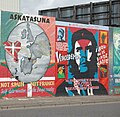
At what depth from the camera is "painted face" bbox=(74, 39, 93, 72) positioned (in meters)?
27.0

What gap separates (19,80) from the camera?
78.7ft

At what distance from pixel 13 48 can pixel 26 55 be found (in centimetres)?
109

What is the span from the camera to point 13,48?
23781mm

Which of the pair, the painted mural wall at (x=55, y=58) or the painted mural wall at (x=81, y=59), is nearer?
the painted mural wall at (x=55, y=58)

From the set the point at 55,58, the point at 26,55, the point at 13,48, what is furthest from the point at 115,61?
the point at 13,48

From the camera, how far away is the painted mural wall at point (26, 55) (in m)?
23.4

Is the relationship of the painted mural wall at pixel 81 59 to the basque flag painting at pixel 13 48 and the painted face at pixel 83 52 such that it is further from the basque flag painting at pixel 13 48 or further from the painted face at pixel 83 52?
the basque flag painting at pixel 13 48

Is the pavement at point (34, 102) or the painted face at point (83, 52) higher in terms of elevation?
the painted face at point (83, 52)

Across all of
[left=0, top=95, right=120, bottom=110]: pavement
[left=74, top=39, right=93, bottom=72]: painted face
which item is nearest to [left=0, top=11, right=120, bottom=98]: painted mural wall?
[left=74, top=39, right=93, bottom=72]: painted face

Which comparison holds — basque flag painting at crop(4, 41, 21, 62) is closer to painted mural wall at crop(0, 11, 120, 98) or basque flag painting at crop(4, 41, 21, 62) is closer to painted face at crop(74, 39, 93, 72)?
painted mural wall at crop(0, 11, 120, 98)

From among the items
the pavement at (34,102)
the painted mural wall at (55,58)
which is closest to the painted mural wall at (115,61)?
the painted mural wall at (55,58)

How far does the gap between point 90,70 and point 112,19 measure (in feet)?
83.3

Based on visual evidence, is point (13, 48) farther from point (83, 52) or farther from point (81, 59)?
point (83, 52)

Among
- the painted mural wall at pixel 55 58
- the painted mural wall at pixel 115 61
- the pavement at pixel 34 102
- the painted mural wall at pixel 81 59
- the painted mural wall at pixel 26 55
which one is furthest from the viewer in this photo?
the painted mural wall at pixel 115 61
